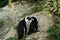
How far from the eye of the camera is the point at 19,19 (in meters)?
9.95

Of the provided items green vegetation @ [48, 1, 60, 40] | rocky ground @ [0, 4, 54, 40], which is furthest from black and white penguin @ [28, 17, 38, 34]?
green vegetation @ [48, 1, 60, 40]

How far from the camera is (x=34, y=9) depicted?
33.8 feet

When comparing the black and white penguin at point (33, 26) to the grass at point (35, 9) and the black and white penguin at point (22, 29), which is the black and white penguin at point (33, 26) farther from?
the grass at point (35, 9)

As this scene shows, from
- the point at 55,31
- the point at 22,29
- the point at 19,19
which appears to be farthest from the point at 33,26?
the point at 19,19

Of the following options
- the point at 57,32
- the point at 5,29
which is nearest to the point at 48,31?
the point at 57,32

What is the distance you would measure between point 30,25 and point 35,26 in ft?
0.71

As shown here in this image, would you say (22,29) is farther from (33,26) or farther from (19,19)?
(19,19)

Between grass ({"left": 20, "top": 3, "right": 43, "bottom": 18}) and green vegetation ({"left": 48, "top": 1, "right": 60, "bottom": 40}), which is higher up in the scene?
grass ({"left": 20, "top": 3, "right": 43, "bottom": 18})

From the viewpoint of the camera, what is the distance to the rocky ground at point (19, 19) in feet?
28.2

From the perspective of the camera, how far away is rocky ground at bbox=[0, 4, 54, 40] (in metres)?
8.59

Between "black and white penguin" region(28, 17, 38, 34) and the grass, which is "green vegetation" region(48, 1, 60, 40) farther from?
the grass

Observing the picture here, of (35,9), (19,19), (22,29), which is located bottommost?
(19,19)

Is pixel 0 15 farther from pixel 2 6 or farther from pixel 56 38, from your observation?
pixel 56 38

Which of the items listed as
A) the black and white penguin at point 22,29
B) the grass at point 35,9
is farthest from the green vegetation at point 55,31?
the grass at point 35,9
